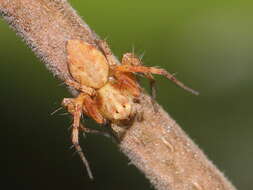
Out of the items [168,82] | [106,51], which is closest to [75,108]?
[106,51]

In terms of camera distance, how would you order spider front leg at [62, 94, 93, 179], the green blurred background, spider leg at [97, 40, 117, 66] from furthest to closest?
the green blurred background
spider front leg at [62, 94, 93, 179]
spider leg at [97, 40, 117, 66]

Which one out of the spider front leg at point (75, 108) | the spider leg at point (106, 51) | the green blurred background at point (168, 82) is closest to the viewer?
the spider leg at point (106, 51)

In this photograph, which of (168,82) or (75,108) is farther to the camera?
(168,82)

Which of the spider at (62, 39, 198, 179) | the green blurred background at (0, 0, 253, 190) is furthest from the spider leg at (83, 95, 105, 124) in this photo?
the green blurred background at (0, 0, 253, 190)

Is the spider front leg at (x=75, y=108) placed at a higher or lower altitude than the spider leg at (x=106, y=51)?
lower

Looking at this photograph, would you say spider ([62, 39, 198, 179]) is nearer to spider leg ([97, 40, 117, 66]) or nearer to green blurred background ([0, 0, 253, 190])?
spider leg ([97, 40, 117, 66])

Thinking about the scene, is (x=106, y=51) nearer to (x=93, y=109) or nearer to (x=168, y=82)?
(x=93, y=109)

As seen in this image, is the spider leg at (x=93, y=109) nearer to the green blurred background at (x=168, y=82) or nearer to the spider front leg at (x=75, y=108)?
the spider front leg at (x=75, y=108)

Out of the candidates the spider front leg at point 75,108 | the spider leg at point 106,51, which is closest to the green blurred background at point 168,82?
the spider front leg at point 75,108
